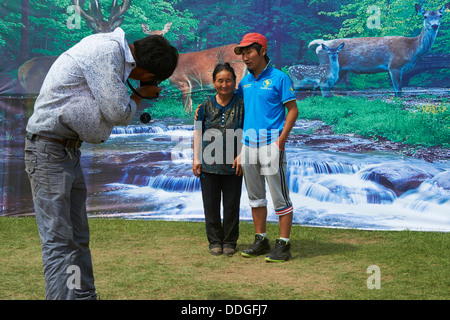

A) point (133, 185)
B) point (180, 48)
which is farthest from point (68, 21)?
point (133, 185)

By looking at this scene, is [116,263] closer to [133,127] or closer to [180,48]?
[133,127]

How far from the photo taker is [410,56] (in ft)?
18.0

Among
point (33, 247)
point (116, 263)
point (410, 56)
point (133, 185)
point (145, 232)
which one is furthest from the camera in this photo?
point (133, 185)

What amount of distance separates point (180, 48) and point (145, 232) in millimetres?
2214

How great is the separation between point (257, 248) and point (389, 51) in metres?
2.82

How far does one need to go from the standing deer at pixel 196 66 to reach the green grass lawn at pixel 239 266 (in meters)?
1.63

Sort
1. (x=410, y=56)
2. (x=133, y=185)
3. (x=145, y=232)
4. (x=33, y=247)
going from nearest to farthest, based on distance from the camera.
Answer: (x=33, y=247) < (x=145, y=232) < (x=410, y=56) < (x=133, y=185)

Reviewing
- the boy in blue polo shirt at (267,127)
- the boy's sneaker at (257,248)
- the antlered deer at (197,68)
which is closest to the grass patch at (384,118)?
the antlered deer at (197,68)

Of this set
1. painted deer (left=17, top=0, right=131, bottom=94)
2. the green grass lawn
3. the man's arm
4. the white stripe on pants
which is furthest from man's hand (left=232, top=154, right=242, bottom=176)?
painted deer (left=17, top=0, right=131, bottom=94)

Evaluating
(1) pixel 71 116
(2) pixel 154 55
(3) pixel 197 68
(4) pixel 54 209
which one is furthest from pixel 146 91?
(3) pixel 197 68

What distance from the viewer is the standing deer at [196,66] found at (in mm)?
5891

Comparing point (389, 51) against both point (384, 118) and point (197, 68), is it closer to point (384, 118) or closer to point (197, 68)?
point (384, 118)

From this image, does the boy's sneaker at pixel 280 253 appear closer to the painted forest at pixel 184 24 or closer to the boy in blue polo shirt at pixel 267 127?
the boy in blue polo shirt at pixel 267 127

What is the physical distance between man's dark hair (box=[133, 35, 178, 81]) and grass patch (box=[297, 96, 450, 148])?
3.53m
